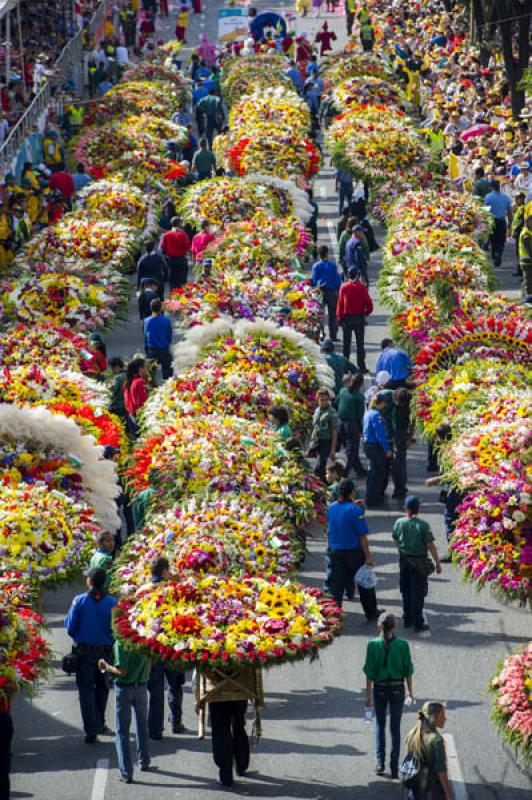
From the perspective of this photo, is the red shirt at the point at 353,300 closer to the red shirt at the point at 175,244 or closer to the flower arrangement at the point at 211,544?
the red shirt at the point at 175,244

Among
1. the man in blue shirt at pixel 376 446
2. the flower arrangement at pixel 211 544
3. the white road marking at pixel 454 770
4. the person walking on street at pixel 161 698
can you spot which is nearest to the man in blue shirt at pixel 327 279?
the man in blue shirt at pixel 376 446

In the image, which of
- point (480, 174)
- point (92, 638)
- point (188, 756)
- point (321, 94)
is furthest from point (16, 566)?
point (321, 94)

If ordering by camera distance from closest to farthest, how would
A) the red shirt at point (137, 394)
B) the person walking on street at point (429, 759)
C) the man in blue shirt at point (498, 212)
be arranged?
the person walking on street at point (429, 759), the red shirt at point (137, 394), the man in blue shirt at point (498, 212)

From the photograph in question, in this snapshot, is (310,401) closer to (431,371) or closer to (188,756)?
(431,371)

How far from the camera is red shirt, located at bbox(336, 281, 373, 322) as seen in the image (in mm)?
25750

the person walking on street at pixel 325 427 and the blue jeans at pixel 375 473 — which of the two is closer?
the blue jeans at pixel 375 473

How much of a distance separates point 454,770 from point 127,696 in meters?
2.63

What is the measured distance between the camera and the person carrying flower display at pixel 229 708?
1515cm

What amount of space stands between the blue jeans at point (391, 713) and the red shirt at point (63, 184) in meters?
19.1

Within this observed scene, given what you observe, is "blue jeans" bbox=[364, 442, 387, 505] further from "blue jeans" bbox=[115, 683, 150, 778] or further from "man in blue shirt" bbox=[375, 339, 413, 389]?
"blue jeans" bbox=[115, 683, 150, 778]

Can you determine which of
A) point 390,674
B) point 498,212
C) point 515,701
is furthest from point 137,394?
point 498,212

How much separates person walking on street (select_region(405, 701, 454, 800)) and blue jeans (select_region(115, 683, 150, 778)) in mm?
2482

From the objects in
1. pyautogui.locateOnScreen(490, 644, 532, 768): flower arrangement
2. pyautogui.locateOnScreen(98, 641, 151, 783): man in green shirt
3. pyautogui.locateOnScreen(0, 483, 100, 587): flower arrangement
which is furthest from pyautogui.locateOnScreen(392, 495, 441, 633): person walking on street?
pyautogui.locateOnScreen(98, 641, 151, 783): man in green shirt

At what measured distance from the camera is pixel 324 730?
16406 millimetres
